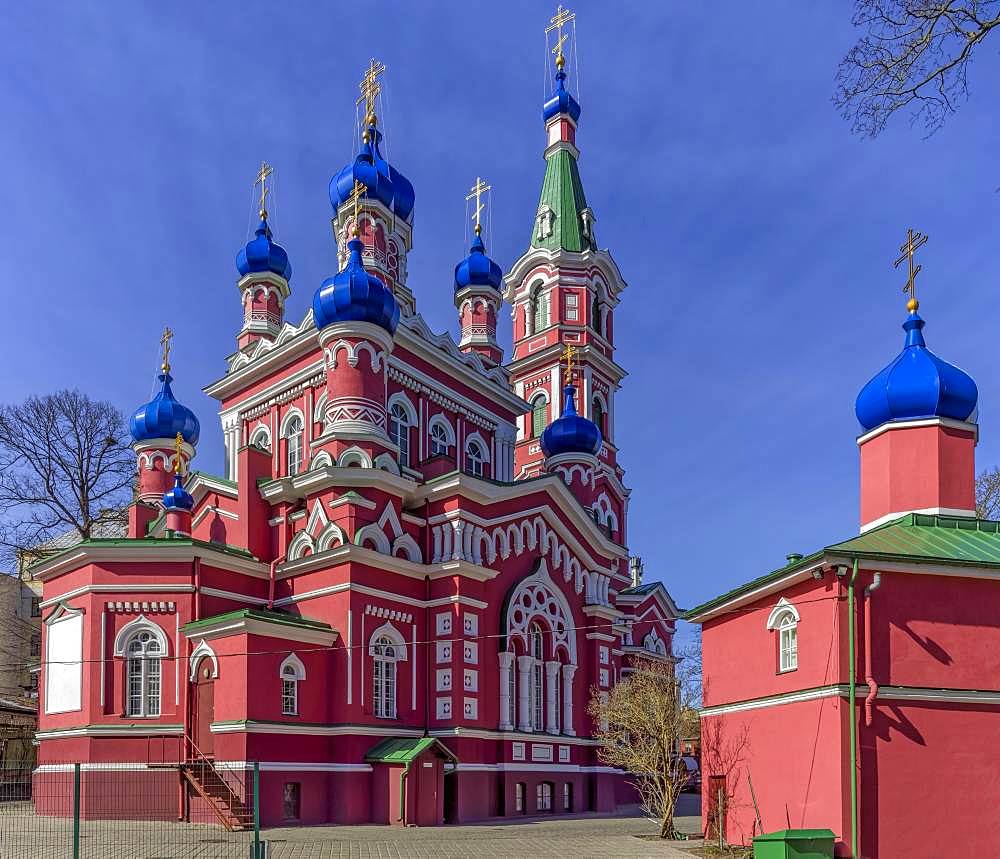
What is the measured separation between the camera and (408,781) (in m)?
18.7

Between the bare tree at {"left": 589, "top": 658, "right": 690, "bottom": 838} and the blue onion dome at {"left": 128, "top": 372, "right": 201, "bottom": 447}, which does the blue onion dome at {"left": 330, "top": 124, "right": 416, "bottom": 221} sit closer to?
the blue onion dome at {"left": 128, "top": 372, "right": 201, "bottom": 447}

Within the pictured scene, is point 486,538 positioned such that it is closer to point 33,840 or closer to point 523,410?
point 523,410

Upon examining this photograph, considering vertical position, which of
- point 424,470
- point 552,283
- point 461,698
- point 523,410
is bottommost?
point 461,698

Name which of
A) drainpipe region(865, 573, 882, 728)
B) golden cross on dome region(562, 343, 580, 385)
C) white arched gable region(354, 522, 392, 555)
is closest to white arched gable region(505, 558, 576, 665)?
white arched gable region(354, 522, 392, 555)

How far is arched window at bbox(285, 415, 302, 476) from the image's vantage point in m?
24.8

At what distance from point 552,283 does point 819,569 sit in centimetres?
2219

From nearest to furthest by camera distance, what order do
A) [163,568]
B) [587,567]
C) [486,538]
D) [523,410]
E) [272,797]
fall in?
[272,797] < [163,568] < [486,538] < [587,567] < [523,410]

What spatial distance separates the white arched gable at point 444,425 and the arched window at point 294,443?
3.20 m

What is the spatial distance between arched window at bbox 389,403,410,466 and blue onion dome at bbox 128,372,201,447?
6.31 metres

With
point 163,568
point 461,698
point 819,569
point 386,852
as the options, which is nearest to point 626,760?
point 461,698

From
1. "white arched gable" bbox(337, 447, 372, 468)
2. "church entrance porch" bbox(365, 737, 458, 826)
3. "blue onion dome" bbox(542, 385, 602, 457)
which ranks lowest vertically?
"church entrance porch" bbox(365, 737, 458, 826)

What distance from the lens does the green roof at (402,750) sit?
18.7m

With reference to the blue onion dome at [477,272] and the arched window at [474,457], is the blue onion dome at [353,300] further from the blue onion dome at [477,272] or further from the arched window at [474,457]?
the blue onion dome at [477,272]

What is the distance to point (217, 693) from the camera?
1830 centimetres
